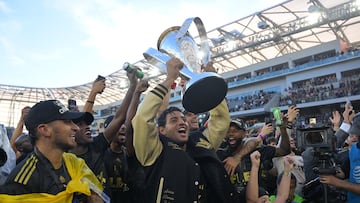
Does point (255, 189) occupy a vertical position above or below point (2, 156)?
below

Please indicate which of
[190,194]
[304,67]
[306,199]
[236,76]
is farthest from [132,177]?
[236,76]

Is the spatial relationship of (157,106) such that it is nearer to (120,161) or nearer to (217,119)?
(217,119)

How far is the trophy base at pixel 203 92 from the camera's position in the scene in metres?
2.12

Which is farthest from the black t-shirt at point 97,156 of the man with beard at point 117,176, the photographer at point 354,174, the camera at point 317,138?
the photographer at point 354,174

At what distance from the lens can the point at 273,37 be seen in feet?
102

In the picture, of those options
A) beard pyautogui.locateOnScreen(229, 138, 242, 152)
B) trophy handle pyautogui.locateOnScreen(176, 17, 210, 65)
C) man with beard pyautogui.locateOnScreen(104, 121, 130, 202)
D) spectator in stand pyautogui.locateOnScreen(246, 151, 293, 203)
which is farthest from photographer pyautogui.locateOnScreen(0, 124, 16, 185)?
beard pyautogui.locateOnScreen(229, 138, 242, 152)

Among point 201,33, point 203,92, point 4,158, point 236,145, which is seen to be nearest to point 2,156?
point 4,158

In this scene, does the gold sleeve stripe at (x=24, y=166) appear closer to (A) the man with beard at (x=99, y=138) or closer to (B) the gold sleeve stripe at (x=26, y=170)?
(B) the gold sleeve stripe at (x=26, y=170)

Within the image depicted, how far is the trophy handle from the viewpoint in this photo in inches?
99.8

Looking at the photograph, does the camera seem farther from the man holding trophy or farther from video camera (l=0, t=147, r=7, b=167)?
video camera (l=0, t=147, r=7, b=167)

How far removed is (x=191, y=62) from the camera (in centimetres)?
262

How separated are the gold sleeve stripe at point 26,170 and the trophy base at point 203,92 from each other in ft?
3.33

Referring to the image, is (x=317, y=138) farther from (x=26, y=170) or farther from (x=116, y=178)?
(x=26, y=170)

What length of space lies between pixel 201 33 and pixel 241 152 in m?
1.11
